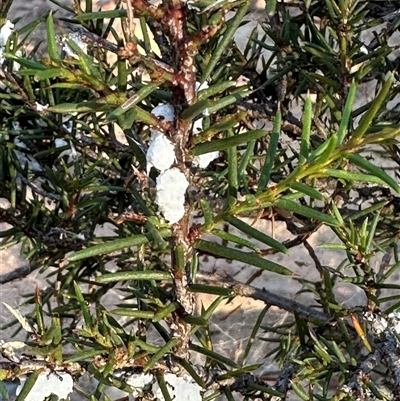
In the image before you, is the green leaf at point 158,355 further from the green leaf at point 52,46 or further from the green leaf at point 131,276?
the green leaf at point 52,46

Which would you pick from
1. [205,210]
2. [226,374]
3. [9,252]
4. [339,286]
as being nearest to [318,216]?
[205,210]

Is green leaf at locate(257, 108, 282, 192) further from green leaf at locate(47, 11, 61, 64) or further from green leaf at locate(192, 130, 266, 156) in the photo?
green leaf at locate(47, 11, 61, 64)

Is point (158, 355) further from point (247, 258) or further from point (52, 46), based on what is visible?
point (52, 46)

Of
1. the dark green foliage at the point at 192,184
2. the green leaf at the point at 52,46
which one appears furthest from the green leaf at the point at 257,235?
the green leaf at the point at 52,46

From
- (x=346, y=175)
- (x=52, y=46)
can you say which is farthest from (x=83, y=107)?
(x=346, y=175)

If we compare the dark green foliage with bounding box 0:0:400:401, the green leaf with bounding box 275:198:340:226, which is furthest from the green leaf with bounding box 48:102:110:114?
the green leaf with bounding box 275:198:340:226

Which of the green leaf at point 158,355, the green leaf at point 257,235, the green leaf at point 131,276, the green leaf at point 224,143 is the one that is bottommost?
the green leaf at point 158,355

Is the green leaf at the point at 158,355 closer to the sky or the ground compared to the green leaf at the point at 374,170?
closer to the ground

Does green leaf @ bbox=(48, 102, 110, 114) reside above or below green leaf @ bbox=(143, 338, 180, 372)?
above

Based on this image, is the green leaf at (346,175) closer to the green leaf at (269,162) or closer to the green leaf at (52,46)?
the green leaf at (269,162)

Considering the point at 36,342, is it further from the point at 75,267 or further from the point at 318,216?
the point at 75,267
